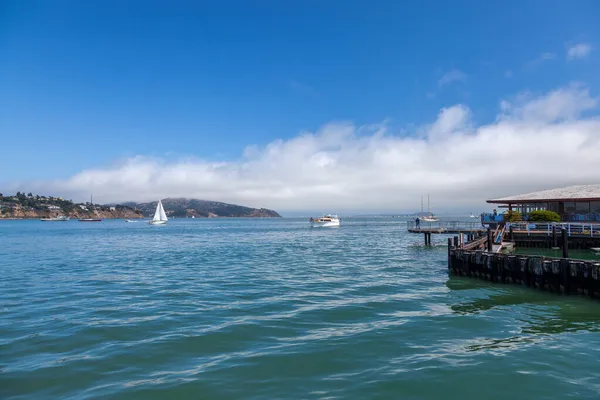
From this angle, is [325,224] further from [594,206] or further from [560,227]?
[560,227]

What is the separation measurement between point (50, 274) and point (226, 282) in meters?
13.1

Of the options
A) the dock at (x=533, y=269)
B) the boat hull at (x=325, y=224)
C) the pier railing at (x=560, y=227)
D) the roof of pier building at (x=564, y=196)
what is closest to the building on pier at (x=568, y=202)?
the roof of pier building at (x=564, y=196)

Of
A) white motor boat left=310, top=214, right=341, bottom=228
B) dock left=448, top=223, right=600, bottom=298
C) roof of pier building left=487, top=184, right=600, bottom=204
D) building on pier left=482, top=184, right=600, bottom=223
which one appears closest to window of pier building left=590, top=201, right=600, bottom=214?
building on pier left=482, top=184, right=600, bottom=223

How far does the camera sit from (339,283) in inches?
883

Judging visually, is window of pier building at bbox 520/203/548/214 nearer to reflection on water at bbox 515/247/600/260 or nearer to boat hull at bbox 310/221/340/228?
reflection on water at bbox 515/247/600/260

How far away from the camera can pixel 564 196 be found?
45000 millimetres

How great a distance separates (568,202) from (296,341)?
47.6 meters

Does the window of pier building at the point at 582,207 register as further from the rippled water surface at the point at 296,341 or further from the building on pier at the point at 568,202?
the rippled water surface at the point at 296,341

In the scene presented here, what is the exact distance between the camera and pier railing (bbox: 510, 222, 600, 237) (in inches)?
1478

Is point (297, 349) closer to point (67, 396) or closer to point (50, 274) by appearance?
point (67, 396)

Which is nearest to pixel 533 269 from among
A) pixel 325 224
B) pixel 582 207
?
pixel 582 207

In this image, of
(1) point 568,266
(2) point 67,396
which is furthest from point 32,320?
(1) point 568,266

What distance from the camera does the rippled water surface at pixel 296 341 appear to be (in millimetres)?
9164

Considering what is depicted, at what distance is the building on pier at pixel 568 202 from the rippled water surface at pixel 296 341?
28.7 metres
